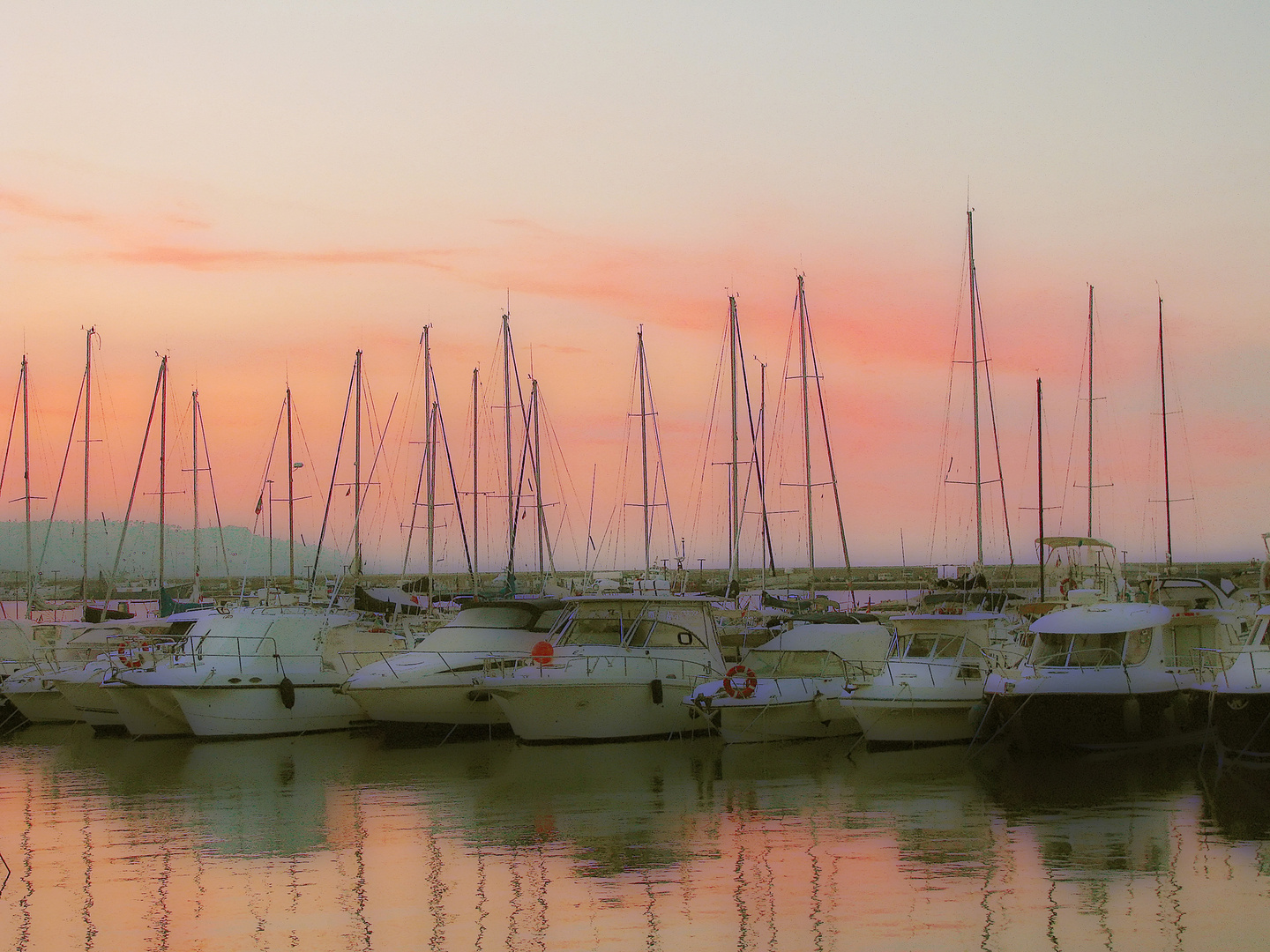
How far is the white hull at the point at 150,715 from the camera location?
2938 centimetres

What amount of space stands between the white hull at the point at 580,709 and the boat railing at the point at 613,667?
0.24 meters

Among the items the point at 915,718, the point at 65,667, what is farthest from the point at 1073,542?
the point at 65,667

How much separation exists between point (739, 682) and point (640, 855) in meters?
10.4

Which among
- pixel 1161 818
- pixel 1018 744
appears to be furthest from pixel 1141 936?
pixel 1018 744

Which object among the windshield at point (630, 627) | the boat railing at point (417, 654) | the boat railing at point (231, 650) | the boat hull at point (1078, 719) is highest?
the windshield at point (630, 627)

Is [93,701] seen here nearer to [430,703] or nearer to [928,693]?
[430,703]

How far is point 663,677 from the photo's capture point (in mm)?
27094

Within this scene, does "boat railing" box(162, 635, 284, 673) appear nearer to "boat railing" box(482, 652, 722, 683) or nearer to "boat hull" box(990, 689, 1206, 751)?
"boat railing" box(482, 652, 722, 683)

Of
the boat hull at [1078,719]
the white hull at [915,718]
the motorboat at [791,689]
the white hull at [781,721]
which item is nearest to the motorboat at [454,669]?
the motorboat at [791,689]

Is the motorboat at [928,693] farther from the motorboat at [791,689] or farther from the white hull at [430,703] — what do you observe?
the white hull at [430,703]

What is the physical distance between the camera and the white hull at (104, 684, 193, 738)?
2938cm

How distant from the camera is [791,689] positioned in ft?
86.6

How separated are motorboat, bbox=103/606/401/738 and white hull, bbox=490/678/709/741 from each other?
563 centimetres

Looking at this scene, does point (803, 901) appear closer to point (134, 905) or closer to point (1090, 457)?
point (134, 905)
